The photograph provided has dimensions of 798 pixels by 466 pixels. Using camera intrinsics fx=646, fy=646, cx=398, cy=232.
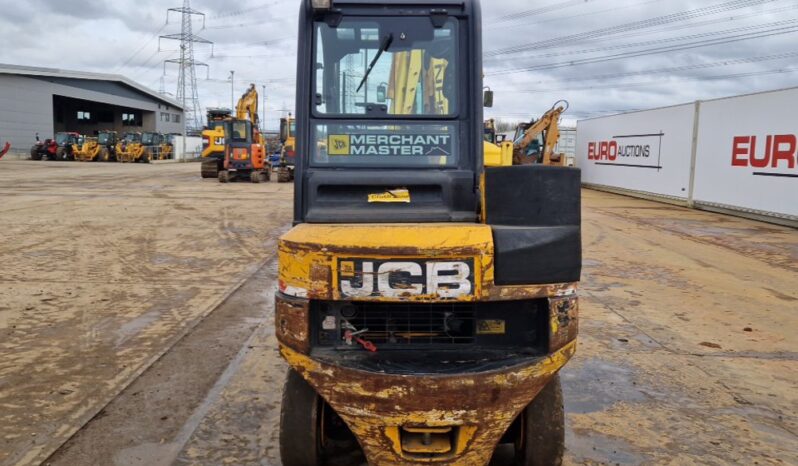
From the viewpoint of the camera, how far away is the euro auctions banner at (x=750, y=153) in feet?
49.8

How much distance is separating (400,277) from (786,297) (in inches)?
280

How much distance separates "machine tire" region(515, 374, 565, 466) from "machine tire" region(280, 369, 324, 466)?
1.09m

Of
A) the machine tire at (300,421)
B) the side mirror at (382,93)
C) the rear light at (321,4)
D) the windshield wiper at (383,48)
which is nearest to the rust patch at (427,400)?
the machine tire at (300,421)

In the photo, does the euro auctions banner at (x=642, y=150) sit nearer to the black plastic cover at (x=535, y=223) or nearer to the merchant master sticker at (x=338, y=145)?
the merchant master sticker at (x=338, y=145)

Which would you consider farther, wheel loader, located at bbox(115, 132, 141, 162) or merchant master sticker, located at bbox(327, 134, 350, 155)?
wheel loader, located at bbox(115, 132, 141, 162)

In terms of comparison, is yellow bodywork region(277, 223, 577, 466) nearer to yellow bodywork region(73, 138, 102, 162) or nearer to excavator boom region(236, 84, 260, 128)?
excavator boom region(236, 84, 260, 128)

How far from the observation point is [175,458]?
148 inches

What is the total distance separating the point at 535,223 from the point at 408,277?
0.69 meters

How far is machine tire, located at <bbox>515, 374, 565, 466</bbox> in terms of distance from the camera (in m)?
3.35

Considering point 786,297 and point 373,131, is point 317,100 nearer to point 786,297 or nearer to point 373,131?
point 373,131

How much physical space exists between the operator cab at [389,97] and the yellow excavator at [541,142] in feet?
72.3

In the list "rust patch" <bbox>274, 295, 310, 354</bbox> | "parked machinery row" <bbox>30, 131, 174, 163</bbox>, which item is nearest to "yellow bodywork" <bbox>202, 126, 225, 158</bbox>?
"parked machinery row" <bbox>30, 131, 174, 163</bbox>

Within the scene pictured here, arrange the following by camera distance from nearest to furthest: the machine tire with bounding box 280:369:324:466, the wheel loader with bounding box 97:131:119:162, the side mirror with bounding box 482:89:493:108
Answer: the machine tire with bounding box 280:369:324:466
the side mirror with bounding box 482:89:493:108
the wheel loader with bounding box 97:131:119:162

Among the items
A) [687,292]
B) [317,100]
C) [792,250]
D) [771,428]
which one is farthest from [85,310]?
[792,250]
